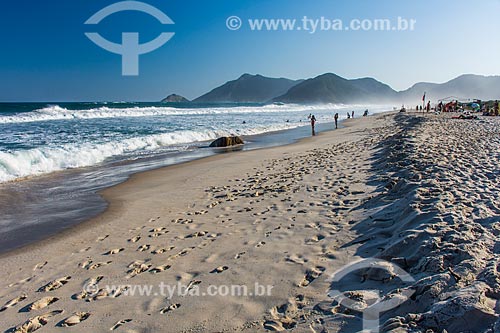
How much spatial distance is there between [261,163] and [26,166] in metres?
8.05

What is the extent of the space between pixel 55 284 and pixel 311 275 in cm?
293

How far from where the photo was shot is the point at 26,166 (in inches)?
444

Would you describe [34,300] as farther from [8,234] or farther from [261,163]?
[261,163]

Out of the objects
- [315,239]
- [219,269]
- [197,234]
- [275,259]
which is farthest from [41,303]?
[315,239]

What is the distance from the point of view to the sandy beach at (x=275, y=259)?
2670 mm

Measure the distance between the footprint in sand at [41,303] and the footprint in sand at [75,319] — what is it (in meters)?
0.48

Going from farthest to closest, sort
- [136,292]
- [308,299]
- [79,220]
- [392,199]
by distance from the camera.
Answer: [79,220], [392,199], [136,292], [308,299]

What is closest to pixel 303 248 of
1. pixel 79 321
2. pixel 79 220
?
pixel 79 321

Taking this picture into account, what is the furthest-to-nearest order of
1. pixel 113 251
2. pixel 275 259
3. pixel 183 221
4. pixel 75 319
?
pixel 183 221 → pixel 113 251 → pixel 275 259 → pixel 75 319

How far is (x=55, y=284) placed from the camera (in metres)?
3.82

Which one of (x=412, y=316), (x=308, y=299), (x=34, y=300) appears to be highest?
(x=412, y=316)

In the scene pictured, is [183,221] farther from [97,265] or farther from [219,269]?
[219,269]

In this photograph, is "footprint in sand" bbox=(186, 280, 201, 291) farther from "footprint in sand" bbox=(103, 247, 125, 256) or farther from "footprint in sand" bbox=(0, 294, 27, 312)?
"footprint in sand" bbox=(0, 294, 27, 312)

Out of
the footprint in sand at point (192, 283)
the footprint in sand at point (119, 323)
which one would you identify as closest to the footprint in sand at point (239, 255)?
the footprint in sand at point (192, 283)
